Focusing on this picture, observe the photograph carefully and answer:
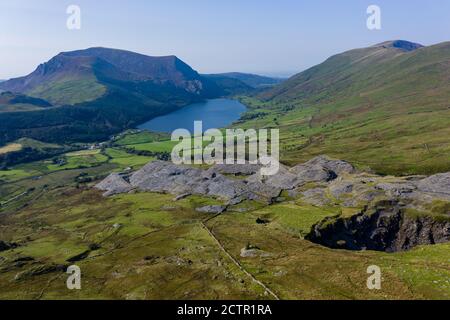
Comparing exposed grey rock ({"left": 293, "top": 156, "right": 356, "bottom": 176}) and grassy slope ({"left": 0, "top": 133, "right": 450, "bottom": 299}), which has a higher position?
exposed grey rock ({"left": 293, "top": 156, "right": 356, "bottom": 176})

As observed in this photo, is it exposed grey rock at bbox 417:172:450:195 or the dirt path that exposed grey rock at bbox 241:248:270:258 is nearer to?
the dirt path

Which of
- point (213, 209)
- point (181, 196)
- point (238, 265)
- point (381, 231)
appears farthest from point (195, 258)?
point (181, 196)

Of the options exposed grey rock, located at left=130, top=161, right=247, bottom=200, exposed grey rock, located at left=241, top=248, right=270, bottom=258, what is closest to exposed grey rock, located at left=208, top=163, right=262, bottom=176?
exposed grey rock, located at left=130, top=161, right=247, bottom=200

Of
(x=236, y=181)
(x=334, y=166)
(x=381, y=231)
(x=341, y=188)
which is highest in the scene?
(x=334, y=166)

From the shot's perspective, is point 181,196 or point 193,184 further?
point 193,184

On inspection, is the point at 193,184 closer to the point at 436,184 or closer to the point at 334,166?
the point at 334,166

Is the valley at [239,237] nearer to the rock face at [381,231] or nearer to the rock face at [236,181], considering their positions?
the rock face at [381,231]

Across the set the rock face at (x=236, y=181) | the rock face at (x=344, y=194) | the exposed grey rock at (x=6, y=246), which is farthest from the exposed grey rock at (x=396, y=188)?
the exposed grey rock at (x=6, y=246)
